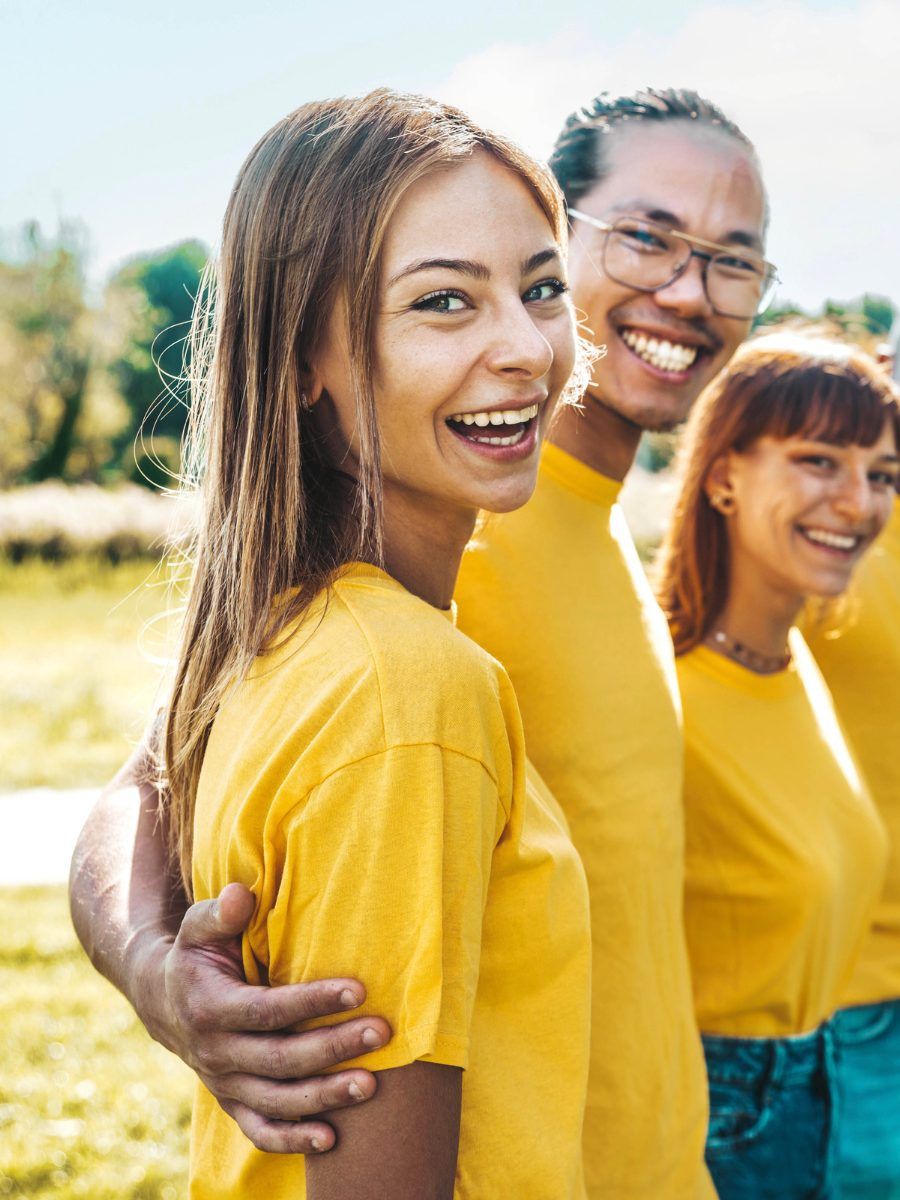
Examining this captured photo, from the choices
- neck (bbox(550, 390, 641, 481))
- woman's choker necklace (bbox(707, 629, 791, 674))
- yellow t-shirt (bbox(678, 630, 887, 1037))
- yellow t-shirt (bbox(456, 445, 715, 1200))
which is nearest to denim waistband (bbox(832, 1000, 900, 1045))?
yellow t-shirt (bbox(678, 630, 887, 1037))

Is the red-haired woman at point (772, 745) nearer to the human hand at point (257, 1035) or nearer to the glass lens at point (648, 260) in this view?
the glass lens at point (648, 260)

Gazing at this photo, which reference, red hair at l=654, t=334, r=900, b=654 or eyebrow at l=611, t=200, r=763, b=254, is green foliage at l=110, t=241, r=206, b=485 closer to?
red hair at l=654, t=334, r=900, b=654

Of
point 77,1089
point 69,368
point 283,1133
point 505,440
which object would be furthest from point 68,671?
point 69,368

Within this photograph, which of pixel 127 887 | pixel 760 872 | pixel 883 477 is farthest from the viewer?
pixel 883 477

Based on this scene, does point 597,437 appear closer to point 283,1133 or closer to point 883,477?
point 883,477

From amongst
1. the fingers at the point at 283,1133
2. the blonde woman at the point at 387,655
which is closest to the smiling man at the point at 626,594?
the blonde woman at the point at 387,655

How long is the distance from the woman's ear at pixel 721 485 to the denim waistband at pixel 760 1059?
106 centimetres

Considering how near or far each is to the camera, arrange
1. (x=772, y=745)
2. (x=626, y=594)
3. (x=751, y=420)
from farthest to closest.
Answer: (x=751, y=420)
(x=772, y=745)
(x=626, y=594)

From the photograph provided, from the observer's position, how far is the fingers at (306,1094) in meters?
1.10

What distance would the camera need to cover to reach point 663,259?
2057 millimetres

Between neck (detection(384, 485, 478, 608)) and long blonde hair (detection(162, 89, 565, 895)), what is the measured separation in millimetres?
58

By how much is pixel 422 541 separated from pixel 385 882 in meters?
0.50

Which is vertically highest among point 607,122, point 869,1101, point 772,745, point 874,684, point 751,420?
point 607,122

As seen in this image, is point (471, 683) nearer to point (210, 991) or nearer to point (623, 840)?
point (210, 991)
